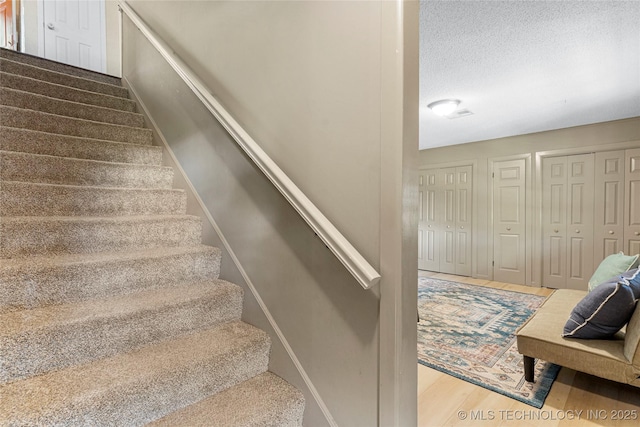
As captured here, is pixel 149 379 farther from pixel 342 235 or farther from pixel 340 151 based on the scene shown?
pixel 340 151

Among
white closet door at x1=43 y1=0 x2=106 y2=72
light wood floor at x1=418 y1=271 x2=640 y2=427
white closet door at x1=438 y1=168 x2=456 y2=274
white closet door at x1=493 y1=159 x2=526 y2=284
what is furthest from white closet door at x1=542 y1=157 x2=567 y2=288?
white closet door at x1=43 y1=0 x2=106 y2=72

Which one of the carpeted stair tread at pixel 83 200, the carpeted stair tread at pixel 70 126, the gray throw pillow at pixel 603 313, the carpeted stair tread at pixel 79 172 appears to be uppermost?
the carpeted stair tread at pixel 70 126

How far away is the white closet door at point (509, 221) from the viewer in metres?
4.77

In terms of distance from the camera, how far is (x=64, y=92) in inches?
91.2

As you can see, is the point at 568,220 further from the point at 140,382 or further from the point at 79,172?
the point at 79,172

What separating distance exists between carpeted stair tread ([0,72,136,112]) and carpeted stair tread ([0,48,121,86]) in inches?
17.5

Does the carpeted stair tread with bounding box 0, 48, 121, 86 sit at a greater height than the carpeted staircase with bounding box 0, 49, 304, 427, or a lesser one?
greater

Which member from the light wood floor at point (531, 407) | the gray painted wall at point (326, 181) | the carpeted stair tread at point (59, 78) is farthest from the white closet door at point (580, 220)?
the carpeted stair tread at point (59, 78)

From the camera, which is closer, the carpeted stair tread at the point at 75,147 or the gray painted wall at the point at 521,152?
the carpeted stair tread at the point at 75,147

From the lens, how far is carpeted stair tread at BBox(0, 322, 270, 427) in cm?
90

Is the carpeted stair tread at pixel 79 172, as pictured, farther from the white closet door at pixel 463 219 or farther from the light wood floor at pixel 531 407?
the white closet door at pixel 463 219

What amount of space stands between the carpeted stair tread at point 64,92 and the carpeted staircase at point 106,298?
0.05 ft

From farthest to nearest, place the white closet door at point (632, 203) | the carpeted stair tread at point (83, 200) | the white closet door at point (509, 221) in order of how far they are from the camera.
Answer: the white closet door at point (509, 221)
the white closet door at point (632, 203)
the carpeted stair tread at point (83, 200)

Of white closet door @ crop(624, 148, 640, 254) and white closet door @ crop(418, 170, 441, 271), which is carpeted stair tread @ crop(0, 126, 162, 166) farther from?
white closet door @ crop(624, 148, 640, 254)
